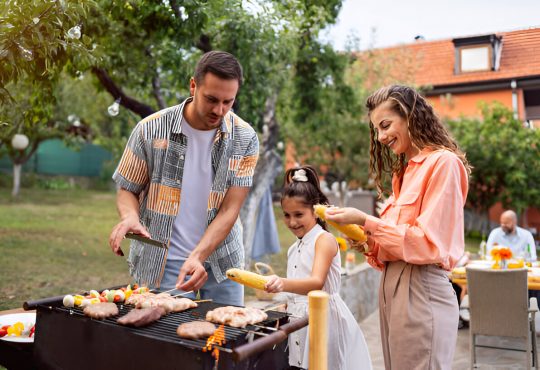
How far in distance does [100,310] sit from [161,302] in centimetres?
28

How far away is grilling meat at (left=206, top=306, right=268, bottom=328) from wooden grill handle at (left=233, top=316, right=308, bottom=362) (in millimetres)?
167

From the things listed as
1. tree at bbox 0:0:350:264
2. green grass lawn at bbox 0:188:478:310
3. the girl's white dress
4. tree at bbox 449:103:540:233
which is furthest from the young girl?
tree at bbox 449:103:540:233

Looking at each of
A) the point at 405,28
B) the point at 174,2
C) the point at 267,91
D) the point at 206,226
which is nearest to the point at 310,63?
the point at 267,91

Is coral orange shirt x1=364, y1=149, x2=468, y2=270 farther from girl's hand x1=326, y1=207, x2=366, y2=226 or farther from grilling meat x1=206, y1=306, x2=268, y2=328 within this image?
grilling meat x1=206, y1=306, x2=268, y2=328

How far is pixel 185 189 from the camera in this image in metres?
3.07

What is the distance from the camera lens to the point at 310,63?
9781mm

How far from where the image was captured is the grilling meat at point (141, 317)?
2.16 m

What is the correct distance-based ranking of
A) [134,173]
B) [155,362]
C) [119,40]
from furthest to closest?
1. [119,40]
2. [134,173]
3. [155,362]

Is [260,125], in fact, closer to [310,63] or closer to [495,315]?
[310,63]

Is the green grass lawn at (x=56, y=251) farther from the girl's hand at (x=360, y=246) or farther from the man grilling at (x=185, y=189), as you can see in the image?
the girl's hand at (x=360, y=246)

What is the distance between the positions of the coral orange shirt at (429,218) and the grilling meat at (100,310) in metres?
1.16

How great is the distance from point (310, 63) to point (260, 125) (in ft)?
4.95

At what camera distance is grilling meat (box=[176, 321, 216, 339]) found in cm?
207

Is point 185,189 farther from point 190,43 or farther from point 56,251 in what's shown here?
point 56,251
